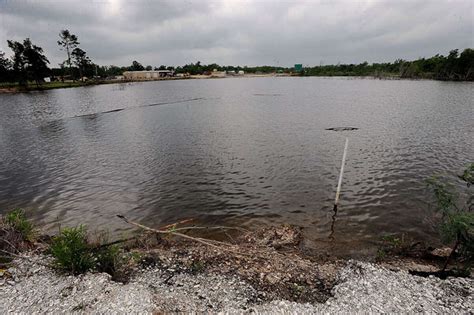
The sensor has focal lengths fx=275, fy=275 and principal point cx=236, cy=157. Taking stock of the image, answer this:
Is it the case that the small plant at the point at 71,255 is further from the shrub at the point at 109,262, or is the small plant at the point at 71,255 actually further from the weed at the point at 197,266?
the weed at the point at 197,266

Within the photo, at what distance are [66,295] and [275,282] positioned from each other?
6.12 m

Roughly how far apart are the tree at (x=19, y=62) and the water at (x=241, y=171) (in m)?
87.9

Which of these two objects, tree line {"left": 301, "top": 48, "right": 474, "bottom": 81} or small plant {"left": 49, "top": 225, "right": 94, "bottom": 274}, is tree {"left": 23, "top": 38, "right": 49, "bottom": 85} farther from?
tree line {"left": 301, "top": 48, "right": 474, "bottom": 81}

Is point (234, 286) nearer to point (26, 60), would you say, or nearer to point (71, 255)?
point (71, 255)

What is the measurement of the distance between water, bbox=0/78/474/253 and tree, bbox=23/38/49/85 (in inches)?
3456

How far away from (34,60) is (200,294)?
435 ft

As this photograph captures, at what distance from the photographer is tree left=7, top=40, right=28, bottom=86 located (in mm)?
103750

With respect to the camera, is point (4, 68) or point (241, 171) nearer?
point (241, 171)

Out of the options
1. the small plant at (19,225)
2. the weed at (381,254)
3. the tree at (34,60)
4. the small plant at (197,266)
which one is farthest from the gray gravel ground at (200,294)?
the tree at (34,60)

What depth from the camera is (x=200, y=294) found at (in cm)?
809

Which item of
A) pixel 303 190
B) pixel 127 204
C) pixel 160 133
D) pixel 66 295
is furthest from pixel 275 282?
pixel 160 133

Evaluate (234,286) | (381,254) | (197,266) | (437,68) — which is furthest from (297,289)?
(437,68)

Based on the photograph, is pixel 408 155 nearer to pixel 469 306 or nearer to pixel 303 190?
pixel 303 190

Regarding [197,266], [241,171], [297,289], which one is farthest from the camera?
[241,171]
